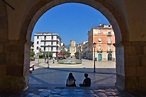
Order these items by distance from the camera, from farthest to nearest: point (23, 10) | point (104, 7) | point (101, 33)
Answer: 1. point (101, 33)
2. point (104, 7)
3. point (23, 10)

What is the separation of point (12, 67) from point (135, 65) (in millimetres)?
4025

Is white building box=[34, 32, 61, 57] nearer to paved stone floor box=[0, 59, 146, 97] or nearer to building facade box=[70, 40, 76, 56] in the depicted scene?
building facade box=[70, 40, 76, 56]

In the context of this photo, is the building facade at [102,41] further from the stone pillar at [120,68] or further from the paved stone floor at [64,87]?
the stone pillar at [120,68]

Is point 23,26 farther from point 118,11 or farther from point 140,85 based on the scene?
point 140,85

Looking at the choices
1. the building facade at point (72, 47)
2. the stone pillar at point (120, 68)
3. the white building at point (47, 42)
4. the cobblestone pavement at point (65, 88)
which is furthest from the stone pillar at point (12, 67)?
the building facade at point (72, 47)

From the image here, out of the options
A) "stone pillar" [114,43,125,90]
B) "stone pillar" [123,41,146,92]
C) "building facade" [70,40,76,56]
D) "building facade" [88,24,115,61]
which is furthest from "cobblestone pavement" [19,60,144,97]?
"building facade" [70,40,76,56]

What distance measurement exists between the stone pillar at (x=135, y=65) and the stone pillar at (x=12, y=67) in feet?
11.2

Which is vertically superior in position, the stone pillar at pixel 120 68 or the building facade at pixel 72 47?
the building facade at pixel 72 47

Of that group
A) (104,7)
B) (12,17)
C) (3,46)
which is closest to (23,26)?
(12,17)

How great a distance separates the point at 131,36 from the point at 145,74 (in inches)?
52.4

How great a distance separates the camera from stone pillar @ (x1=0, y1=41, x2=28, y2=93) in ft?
19.3

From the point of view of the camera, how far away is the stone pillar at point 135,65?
5.95m

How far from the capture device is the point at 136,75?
5988mm

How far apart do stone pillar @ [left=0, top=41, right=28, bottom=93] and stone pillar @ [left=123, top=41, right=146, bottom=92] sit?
3.41 metres
